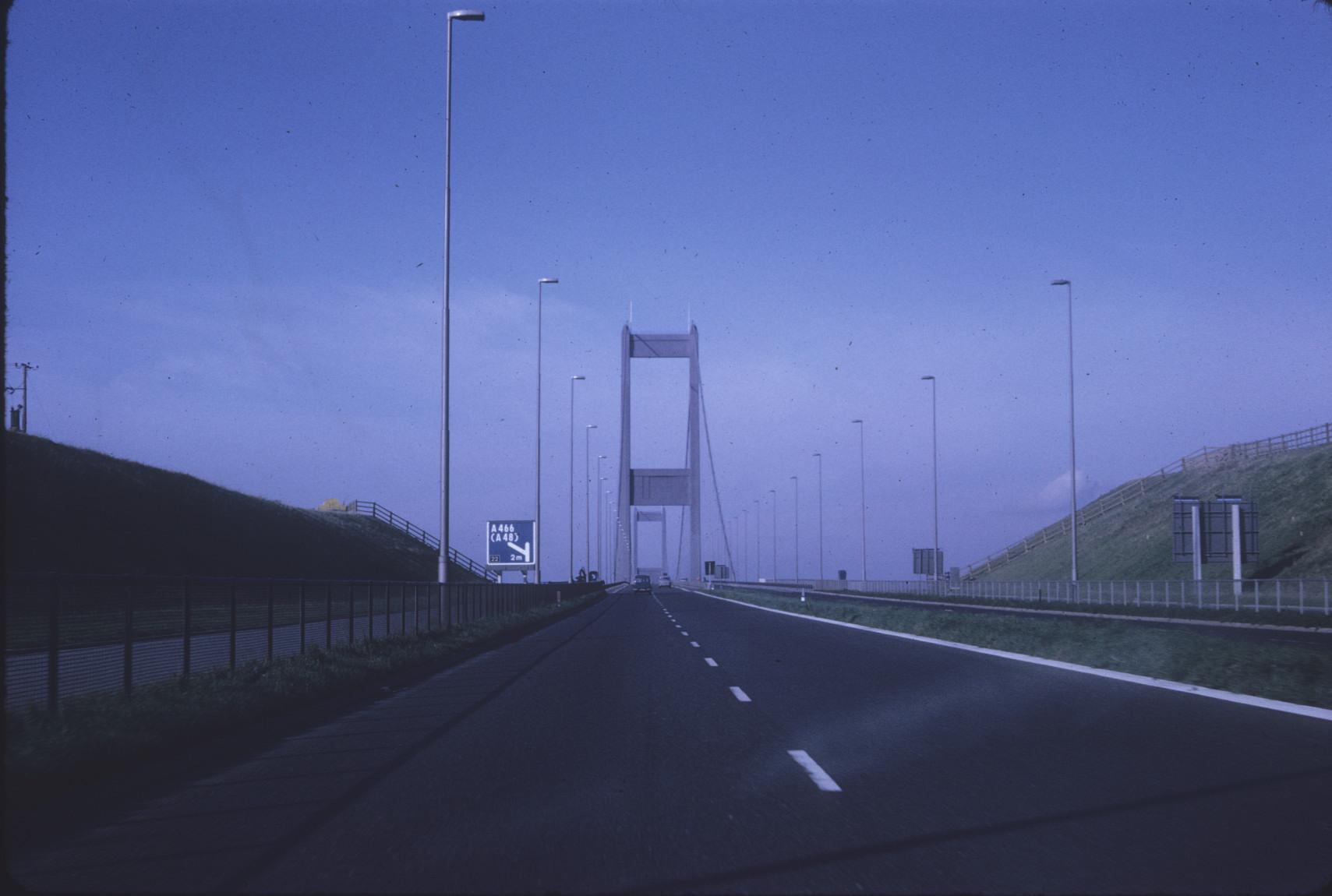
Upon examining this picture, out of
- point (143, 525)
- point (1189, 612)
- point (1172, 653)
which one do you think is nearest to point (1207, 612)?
point (1189, 612)

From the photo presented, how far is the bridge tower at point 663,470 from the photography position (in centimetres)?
9462

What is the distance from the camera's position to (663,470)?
100 meters

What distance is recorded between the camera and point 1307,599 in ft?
129

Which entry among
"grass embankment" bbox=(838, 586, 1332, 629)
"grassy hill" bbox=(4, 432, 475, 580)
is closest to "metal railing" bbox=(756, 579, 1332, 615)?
"grass embankment" bbox=(838, 586, 1332, 629)

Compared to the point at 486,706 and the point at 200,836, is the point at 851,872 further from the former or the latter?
the point at 486,706

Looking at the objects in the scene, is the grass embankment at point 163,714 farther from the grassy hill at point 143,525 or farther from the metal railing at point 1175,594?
the metal railing at point 1175,594

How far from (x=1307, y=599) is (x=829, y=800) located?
1444 inches

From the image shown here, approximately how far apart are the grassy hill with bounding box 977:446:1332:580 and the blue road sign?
32.7 metres

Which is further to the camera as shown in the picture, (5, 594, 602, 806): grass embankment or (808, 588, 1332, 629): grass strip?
(808, 588, 1332, 629): grass strip

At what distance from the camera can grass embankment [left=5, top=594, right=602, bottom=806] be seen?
9.10m

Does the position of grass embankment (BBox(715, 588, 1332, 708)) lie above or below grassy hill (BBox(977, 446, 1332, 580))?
below

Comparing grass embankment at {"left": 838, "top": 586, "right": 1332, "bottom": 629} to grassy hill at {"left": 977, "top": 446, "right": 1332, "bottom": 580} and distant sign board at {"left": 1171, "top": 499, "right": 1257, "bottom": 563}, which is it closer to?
distant sign board at {"left": 1171, "top": 499, "right": 1257, "bottom": 563}

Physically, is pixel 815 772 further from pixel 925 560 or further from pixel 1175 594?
pixel 925 560

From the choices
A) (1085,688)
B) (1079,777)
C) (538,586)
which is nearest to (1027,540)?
(538,586)
